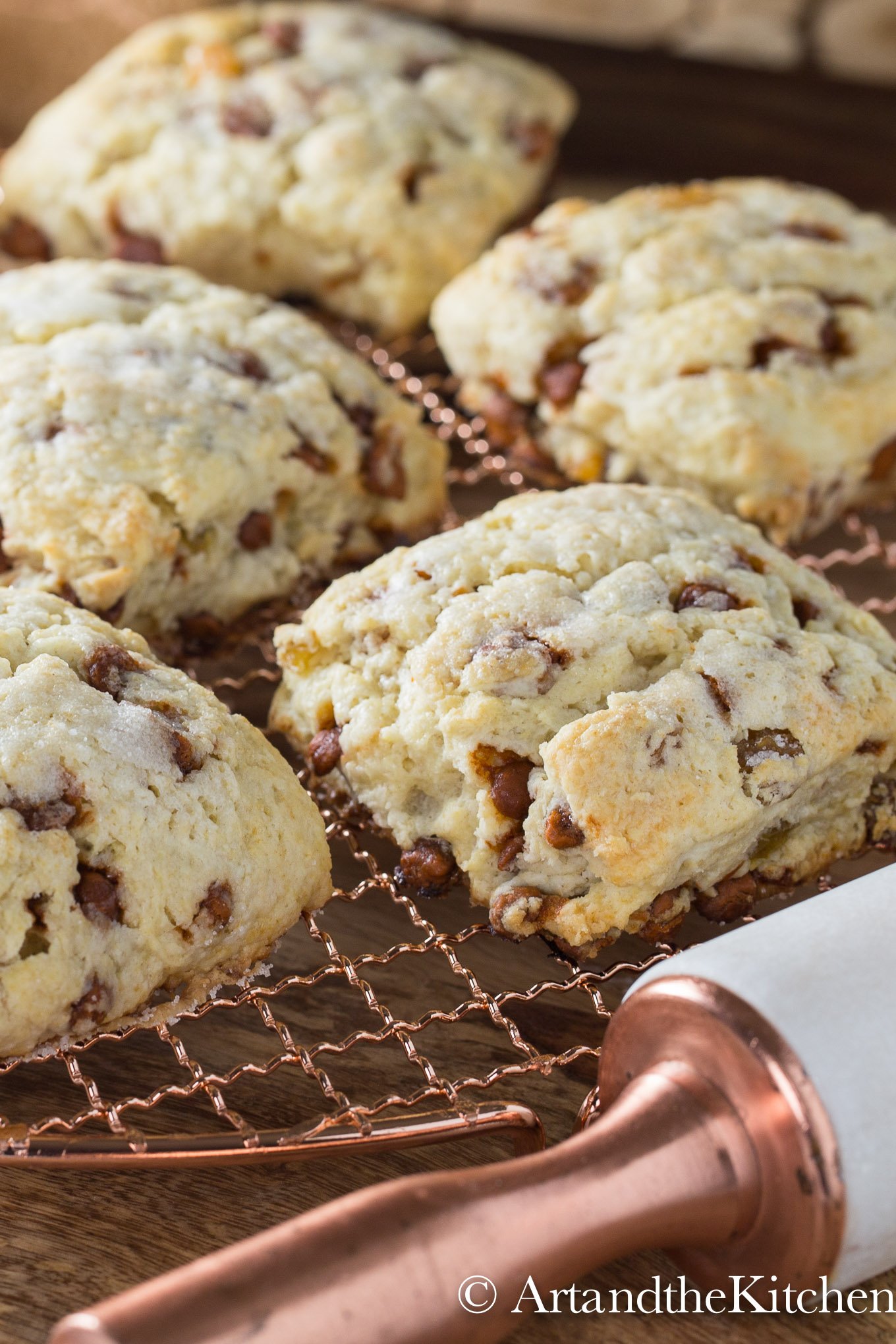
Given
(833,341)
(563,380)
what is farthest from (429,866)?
(833,341)

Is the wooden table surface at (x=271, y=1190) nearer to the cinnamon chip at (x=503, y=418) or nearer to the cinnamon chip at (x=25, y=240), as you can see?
the cinnamon chip at (x=503, y=418)

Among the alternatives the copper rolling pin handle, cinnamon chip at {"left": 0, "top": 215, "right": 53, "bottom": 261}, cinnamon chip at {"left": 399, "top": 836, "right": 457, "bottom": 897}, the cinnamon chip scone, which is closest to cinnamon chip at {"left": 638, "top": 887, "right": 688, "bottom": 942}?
the cinnamon chip scone

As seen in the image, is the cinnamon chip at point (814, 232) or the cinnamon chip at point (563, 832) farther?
the cinnamon chip at point (814, 232)

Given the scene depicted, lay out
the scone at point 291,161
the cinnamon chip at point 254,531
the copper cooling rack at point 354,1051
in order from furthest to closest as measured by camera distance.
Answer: the scone at point 291,161 → the cinnamon chip at point 254,531 → the copper cooling rack at point 354,1051

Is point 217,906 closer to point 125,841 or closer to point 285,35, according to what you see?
point 125,841

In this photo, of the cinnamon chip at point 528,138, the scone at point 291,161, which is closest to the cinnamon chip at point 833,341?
the scone at point 291,161

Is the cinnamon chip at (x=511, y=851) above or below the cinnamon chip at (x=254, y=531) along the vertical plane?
below

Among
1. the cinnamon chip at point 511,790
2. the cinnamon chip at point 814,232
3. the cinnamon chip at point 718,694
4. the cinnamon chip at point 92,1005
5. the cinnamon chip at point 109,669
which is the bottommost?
the cinnamon chip at point 92,1005

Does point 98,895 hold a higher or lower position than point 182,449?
lower

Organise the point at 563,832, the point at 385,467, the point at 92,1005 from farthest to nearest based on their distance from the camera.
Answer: the point at 385,467 → the point at 563,832 → the point at 92,1005
